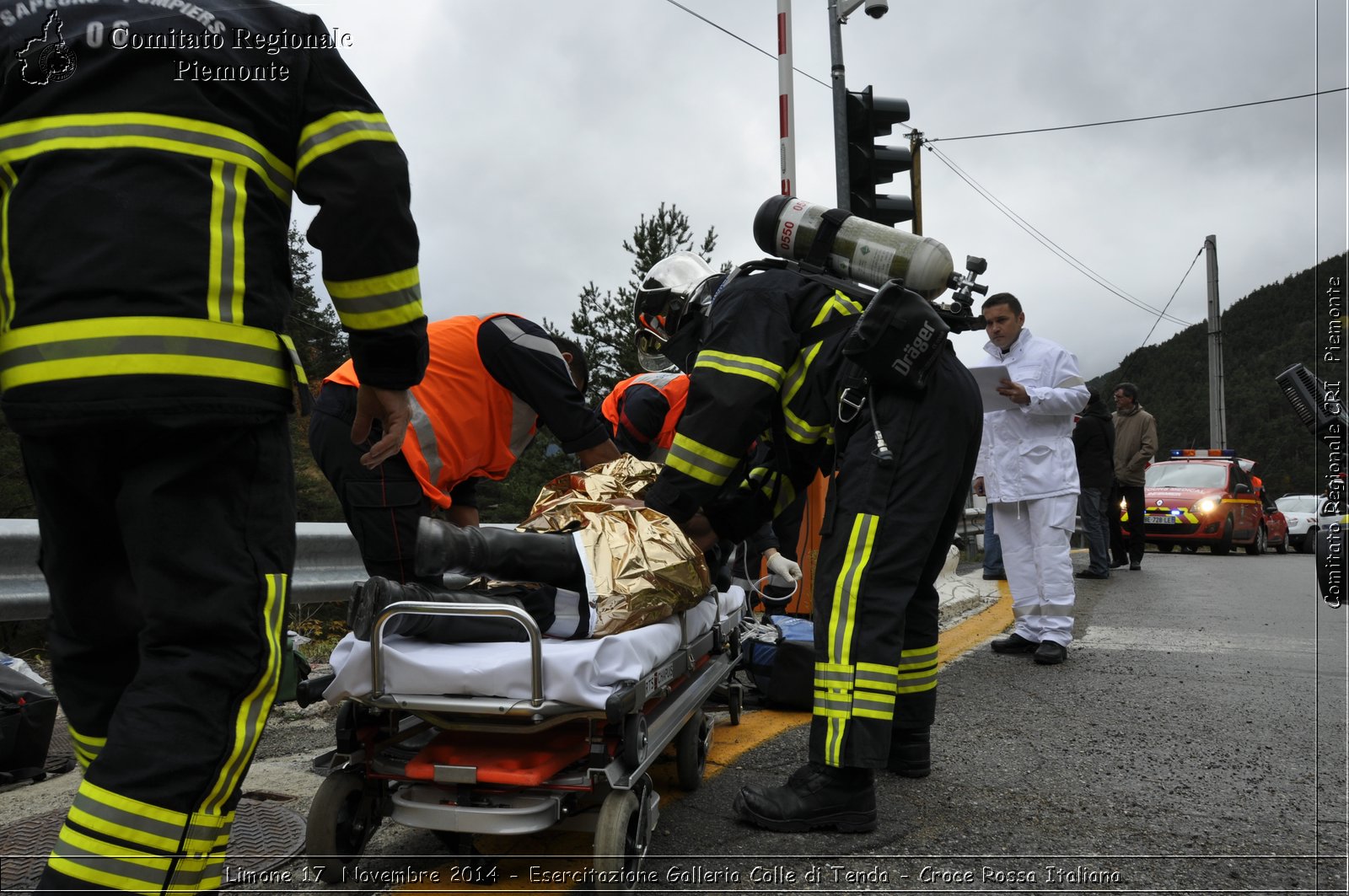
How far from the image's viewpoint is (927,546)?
3066 millimetres

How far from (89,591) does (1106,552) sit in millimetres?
11769

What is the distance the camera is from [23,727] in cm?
314

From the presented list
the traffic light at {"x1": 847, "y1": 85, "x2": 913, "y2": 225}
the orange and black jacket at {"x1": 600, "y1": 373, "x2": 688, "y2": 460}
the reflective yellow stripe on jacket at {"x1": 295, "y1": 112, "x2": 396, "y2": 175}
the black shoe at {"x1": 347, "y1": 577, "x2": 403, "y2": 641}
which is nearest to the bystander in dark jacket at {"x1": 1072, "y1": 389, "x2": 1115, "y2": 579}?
the traffic light at {"x1": 847, "y1": 85, "x2": 913, "y2": 225}

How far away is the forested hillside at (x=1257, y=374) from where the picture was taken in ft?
11.5

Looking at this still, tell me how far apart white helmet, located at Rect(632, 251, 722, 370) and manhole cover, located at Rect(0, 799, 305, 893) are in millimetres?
2099

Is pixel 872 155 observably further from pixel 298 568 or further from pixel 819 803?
pixel 819 803

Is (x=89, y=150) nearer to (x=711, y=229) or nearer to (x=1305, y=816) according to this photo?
(x=1305, y=816)

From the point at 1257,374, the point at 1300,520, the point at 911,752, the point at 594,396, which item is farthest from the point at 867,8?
the point at 1300,520

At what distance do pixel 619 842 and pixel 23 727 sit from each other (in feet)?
7.20

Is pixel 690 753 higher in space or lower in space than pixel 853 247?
lower

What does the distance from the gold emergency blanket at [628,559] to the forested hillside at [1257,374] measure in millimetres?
2124

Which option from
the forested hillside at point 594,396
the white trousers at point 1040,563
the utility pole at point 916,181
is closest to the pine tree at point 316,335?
the forested hillside at point 594,396

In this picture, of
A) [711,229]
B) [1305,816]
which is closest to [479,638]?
[1305,816]

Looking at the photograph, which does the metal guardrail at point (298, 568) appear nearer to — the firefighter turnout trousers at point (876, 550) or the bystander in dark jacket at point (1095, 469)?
the firefighter turnout trousers at point (876, 550)
